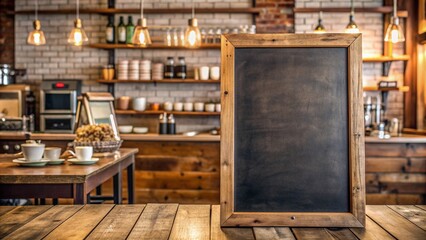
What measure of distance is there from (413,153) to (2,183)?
398 centimetres

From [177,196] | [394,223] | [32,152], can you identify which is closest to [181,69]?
[177,196]

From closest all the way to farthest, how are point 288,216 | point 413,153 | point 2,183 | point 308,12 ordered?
point 288,216 → point 2,183 → point 413,153 → point 308,12

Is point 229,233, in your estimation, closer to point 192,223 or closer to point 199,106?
point 192,223

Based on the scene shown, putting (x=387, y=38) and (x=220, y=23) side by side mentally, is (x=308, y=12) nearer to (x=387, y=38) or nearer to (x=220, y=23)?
(x=220, y=23)

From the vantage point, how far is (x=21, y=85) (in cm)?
692

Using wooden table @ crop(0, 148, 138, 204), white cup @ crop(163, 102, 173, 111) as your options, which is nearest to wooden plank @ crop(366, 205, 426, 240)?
wooden table @ crop(0, 148, 138, 204)

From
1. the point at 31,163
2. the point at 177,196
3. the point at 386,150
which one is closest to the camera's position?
the point at 31,163

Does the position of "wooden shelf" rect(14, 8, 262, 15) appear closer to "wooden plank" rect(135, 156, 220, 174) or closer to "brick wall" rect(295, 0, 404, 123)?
"brick wall" rect(295, 0, 404, 123)

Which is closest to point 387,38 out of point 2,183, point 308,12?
point 308,12

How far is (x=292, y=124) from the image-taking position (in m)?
1.42

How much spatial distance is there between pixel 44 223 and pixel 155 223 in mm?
301

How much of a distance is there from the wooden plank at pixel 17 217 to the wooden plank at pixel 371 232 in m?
0.89

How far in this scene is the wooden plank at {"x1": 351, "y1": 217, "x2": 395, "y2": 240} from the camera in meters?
1.25

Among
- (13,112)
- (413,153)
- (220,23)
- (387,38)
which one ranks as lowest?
(413,153)
